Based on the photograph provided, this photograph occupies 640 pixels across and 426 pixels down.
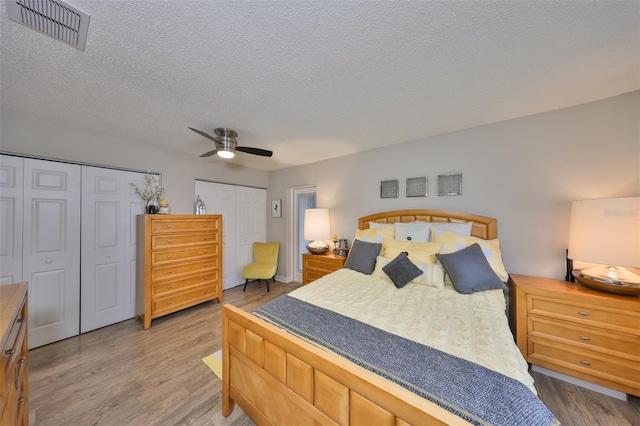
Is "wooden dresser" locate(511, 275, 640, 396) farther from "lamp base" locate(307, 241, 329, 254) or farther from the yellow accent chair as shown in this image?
the yellow accent chair

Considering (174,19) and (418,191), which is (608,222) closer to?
(418,191)

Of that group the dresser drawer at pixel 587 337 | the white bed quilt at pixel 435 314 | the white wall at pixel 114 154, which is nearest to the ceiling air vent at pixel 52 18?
the white wall at pixel 114 154

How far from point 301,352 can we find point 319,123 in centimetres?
219

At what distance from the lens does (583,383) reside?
1703 millimetres

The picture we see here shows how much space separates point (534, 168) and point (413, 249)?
151 centimetres

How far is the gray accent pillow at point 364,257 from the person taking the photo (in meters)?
2.40

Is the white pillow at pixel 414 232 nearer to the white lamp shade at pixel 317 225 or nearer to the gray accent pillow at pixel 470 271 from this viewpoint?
the gray accent pillow at pixel 470 271

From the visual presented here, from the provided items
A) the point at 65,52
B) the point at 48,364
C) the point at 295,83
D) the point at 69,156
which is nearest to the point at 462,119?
the point at 295,83

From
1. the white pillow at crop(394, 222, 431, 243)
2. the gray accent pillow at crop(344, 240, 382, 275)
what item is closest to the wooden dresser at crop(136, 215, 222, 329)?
the gray accent pillow at crop(344, 240, 382, 275)

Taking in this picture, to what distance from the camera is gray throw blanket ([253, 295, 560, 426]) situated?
0.75m

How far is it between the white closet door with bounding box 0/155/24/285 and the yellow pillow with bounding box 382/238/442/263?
3.84m

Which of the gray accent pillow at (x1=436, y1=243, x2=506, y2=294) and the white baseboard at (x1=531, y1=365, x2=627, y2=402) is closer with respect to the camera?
the white baseboard at (x1=531, y1=365, x2=627, y2=402)

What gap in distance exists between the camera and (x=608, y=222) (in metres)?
1.63

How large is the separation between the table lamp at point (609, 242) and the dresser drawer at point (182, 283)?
4.16 meters
